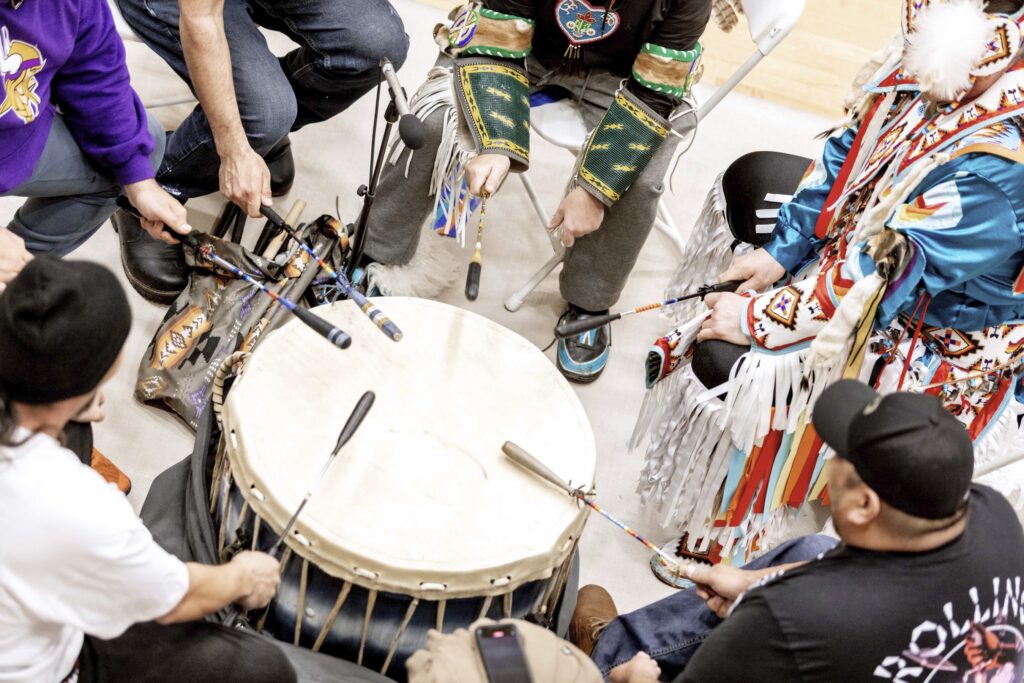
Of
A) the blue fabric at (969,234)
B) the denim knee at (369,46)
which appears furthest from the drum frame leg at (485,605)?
the denim knee at (369,46)

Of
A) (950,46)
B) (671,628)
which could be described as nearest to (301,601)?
(671,628)

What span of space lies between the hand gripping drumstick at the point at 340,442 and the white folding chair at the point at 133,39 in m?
1.08

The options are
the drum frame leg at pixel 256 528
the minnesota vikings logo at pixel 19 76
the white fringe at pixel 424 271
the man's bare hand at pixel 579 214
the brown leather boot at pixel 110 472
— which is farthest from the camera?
the white fringe at pixel 424 271

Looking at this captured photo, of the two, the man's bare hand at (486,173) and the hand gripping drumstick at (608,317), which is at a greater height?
the man's bare hand at (486,173)

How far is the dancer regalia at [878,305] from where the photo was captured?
156 cm

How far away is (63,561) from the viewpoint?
1081 millimetres

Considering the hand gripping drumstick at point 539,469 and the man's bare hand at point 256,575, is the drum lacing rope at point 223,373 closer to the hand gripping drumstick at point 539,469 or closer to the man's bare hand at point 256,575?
the man's bare hand at point 256,575

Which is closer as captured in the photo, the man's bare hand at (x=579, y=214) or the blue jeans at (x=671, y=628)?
the blue jeans at (x=671, y=628)

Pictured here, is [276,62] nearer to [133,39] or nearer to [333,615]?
[133,39]

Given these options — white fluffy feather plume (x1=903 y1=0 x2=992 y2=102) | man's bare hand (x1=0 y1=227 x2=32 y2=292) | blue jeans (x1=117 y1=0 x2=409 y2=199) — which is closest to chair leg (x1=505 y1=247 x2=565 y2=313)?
blue jeans (x1=117 y1=0 x2=409 y2=199)

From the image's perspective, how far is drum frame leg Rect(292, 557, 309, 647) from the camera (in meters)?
1.36

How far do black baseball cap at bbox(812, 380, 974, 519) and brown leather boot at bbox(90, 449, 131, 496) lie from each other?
134 cm

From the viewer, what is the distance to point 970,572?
117cm

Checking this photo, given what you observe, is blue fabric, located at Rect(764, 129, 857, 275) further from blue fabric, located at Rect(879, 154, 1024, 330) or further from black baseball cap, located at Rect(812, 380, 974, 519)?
black baseball cap, located at Rect(812, 380, 974, 519)
